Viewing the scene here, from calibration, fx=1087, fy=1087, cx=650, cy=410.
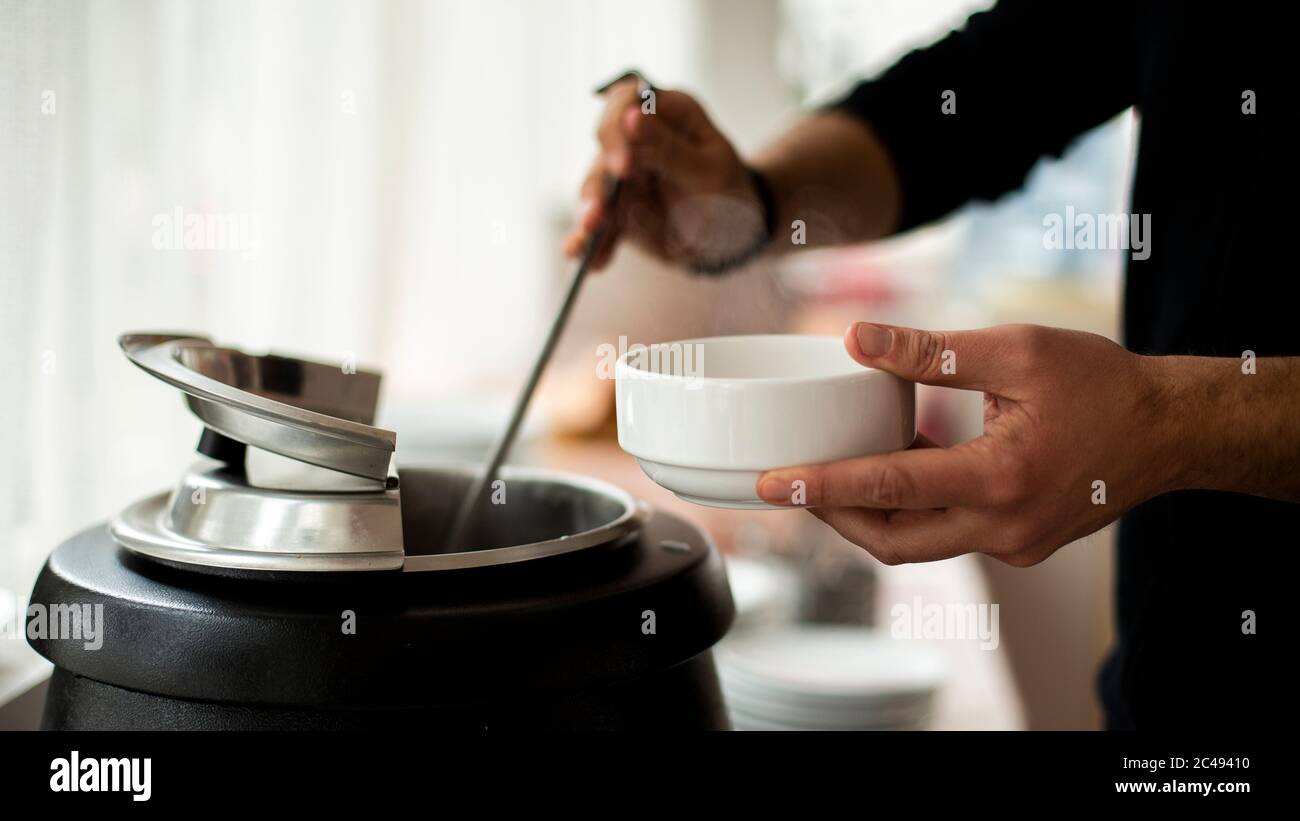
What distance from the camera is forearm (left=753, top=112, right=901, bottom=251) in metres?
1.28

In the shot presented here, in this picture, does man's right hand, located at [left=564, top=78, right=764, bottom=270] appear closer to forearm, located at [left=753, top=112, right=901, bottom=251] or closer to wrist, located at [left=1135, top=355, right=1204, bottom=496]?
forearm, located at [left=753, top=112, right=901, bottom=251]

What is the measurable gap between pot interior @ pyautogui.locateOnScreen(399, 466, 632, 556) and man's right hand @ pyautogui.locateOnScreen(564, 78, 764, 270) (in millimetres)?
265

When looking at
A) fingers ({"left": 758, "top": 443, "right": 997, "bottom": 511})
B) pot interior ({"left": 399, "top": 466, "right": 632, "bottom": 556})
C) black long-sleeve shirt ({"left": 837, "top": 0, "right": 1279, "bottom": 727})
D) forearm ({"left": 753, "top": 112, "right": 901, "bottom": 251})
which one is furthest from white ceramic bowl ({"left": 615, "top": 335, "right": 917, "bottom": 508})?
forearm ({"left": 753, "top": 112, "right": 901, "bottom": 251})

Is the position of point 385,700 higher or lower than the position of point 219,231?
lower

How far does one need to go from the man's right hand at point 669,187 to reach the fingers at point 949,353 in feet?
1.51

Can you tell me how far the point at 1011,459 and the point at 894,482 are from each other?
0.29 ft

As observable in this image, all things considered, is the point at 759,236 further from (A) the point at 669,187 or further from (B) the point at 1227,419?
(B) the point at 1227,419

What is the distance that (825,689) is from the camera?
1.28m

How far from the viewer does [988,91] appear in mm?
1343

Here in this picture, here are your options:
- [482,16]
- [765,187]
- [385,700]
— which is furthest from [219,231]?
[482,16]

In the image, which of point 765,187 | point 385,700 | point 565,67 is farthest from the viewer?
point 565,67

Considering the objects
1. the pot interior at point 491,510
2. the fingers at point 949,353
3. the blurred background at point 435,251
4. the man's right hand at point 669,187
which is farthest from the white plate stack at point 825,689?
the fingers at point 949,353

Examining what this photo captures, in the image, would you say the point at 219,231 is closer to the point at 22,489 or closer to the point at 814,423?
the point at 22,489
